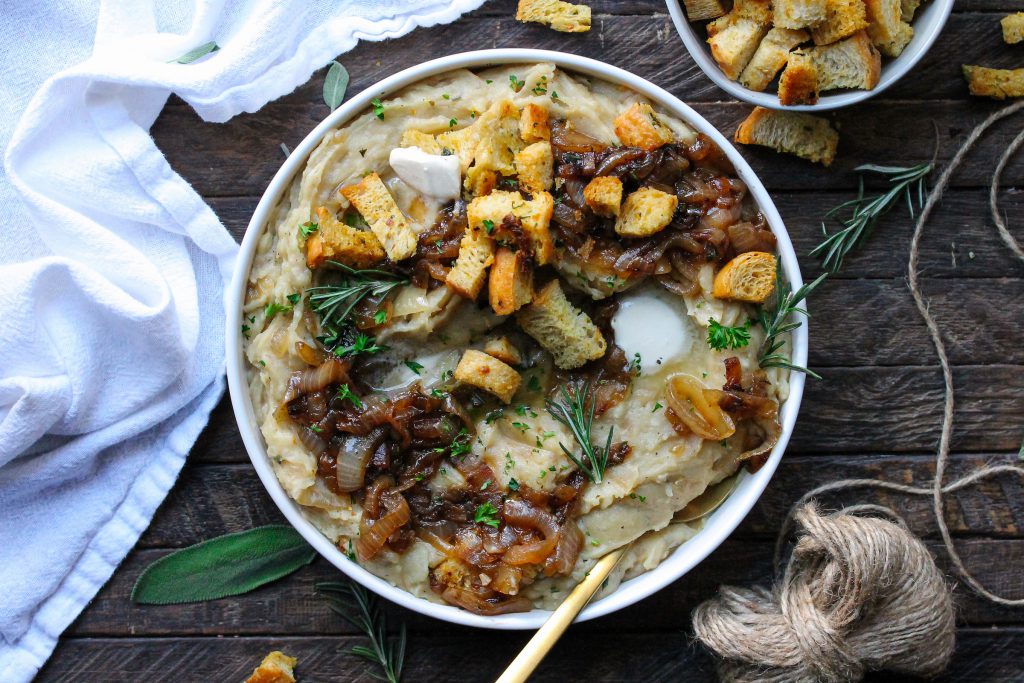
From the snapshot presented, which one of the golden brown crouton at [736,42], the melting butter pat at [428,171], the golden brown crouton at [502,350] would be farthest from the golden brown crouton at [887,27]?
the golden brown crouton at [502,350]

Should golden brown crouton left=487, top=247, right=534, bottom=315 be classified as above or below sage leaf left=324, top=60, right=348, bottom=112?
below

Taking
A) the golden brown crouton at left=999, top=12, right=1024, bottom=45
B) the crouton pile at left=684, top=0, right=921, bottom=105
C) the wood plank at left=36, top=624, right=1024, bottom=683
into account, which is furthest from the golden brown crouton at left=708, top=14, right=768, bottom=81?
the wood plank at left=36, top=624, right=1024, bottom=683

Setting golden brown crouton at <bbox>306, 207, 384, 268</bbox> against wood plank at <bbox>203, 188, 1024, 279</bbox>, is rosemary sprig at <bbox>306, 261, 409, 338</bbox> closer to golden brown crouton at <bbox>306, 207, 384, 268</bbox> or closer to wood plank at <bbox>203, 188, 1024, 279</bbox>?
golden brown crouton at <bbox>306, 207, 384, 268</bbox>

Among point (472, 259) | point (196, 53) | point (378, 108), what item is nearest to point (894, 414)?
point (472, 259)

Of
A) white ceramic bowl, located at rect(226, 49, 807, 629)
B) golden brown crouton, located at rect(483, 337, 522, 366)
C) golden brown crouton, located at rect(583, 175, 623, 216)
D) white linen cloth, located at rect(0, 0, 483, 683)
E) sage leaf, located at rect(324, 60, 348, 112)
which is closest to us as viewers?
golden brown crouton, located at rect(583, 175, 623, 216)

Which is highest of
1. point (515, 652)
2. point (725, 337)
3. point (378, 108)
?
point (378, 108)

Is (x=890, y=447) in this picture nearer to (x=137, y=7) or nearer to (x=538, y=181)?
(x=538, y=181)

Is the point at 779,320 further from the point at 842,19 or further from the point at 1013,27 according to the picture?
the point at 1013,27
